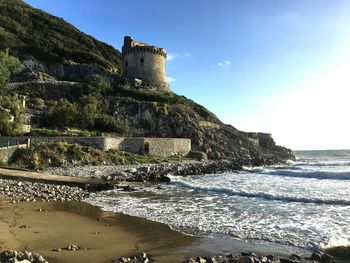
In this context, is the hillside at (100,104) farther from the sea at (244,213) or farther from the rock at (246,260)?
the rock at (246,260)

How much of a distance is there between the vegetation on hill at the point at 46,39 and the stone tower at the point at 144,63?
36.6 ft

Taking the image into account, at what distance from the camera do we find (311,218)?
13031 mm

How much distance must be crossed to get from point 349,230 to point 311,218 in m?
1.98

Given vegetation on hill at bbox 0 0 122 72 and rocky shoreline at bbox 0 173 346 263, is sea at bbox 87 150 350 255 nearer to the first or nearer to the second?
rocky shoreline at bbox 0 173 346 263

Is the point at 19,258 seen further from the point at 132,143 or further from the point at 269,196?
the point at 132,143

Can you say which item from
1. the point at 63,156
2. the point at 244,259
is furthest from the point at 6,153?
the point at 244,259

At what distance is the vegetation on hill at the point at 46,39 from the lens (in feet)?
259

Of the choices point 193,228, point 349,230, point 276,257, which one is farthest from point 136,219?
point 349,230

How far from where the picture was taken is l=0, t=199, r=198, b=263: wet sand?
8.24 metres

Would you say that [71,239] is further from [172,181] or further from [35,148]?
[35,148]

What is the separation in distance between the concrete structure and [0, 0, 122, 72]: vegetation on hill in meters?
39.9

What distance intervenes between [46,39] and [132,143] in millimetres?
55575

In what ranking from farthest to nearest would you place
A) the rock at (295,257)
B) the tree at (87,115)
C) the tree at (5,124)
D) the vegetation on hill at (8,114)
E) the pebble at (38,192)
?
the tree at (87,115)
the vegetation on hill at (8,114)
the tree at (5,124)
the pebble at (38,192)
the rock at (295,257)

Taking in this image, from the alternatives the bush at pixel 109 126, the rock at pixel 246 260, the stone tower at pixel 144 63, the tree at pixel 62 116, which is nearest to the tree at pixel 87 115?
the tree at pixel 62 116
